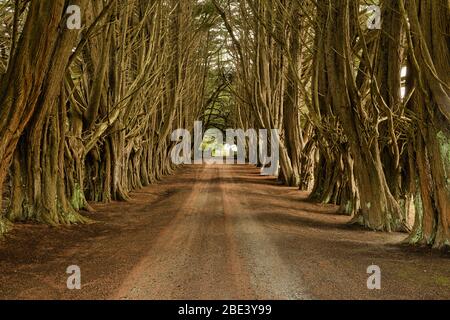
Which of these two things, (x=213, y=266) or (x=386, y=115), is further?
(x=386, y=115)

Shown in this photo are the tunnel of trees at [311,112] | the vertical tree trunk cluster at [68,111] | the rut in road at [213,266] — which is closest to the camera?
the rut in road at [213,266]

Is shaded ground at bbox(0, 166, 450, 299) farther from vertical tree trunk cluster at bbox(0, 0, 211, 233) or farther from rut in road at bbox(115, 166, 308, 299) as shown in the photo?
vertical tree trunk cluster at bbox(0, 0, 211, 233)

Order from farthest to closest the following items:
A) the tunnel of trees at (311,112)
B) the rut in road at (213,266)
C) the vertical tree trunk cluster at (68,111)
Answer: the tunnel of trees at (311,112) < the vertical tree trunk cluster at (68,111) < the rut in road at (213,266)

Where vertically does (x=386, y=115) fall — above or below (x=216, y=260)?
above

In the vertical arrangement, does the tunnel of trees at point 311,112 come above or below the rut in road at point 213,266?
above

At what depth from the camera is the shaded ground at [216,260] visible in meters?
5.00

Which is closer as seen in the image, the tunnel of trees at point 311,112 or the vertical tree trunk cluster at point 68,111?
the vertical tree trunk cluster at point 68,111

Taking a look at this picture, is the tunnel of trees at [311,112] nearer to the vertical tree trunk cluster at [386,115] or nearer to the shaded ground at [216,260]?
the vertical tree trunk cluster at [386,115]

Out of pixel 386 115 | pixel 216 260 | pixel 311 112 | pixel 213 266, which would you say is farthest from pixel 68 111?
pixel 386 115

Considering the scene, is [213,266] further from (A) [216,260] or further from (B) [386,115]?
(B) [386,115]

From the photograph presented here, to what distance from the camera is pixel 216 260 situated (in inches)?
252

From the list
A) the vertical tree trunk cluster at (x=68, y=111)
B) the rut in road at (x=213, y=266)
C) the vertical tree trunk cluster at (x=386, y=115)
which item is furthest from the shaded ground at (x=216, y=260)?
the vertical tree trunk cluster at (x=68, y=111)
